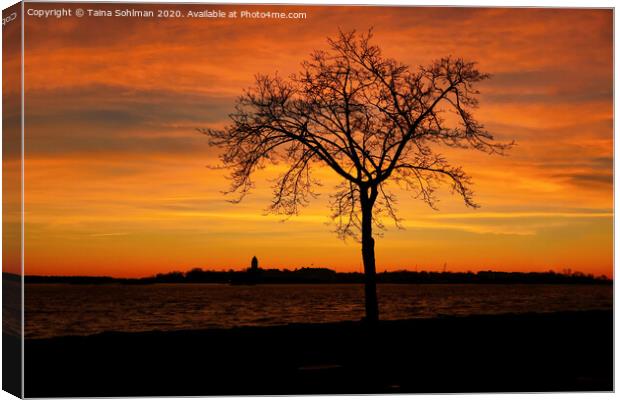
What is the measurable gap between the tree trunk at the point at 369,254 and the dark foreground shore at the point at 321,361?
0.47m

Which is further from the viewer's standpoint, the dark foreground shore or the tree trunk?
the tree trunk

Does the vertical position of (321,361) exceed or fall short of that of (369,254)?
it falls short

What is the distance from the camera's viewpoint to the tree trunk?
19188 millimetres

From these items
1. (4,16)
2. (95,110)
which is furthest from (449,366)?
(4,16)

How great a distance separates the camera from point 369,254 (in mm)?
19234

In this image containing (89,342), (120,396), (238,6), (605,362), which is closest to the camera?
(120,396)

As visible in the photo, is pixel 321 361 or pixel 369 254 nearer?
pixel 321 361

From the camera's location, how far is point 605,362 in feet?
52.3

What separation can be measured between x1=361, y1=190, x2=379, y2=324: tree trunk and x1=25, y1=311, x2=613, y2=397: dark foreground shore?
18.7 inches

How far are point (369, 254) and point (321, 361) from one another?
4102 mm

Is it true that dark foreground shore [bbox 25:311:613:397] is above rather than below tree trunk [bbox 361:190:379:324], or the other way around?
below

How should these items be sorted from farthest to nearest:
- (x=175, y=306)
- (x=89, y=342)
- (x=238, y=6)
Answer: (x=175, y=306) → (x=89, y=342) → (x=238, y=6)

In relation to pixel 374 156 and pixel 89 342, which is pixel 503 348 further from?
pixel 89 342

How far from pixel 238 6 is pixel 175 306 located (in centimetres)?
8614
